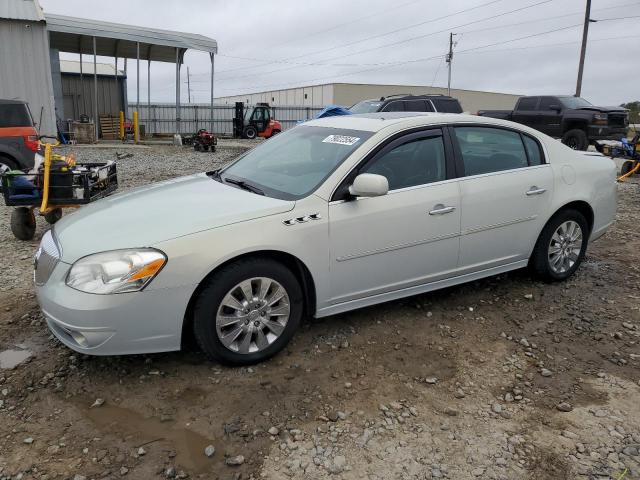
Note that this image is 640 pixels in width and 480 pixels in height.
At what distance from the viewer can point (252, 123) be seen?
95.3 feet

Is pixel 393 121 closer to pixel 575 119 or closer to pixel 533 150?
pixel 533 150

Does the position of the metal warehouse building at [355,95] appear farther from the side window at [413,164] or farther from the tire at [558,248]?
the side window at [413,164]

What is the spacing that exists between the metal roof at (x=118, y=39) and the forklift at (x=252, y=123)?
4755 millimetres

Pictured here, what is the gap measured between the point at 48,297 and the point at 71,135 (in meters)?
21.0

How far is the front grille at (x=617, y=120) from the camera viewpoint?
15.5 m

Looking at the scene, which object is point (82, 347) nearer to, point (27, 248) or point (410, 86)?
point (27, 248)

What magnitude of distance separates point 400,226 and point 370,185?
47 centimetres

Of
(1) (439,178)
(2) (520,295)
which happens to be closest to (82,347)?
(1) (439,178)

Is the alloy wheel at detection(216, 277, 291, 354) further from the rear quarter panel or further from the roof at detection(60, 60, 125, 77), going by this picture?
the roof at detection(60, 60, 125, 77)

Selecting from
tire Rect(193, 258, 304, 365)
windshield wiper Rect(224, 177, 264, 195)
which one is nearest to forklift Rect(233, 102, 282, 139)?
windshield wiper Rect(224, 177, 264, 195)

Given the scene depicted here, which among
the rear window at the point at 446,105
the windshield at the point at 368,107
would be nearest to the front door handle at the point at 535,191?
the windshield at the point at 368,107

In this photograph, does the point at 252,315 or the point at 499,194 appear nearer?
the point at 252,315

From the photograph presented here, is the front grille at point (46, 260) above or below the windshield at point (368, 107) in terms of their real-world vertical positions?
below

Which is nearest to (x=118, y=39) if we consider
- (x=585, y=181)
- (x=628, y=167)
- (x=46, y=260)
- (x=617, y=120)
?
(x=617, y=120)
